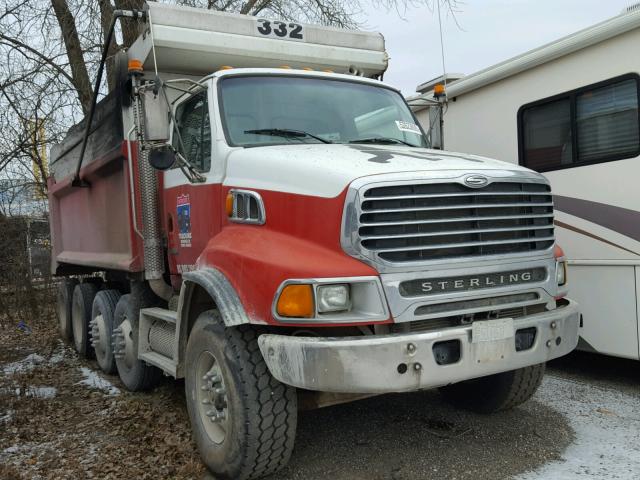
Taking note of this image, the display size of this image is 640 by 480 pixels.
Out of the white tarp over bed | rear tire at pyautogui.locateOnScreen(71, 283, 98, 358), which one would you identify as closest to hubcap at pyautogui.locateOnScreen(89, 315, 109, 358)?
rear tire at pyautogui.locateOnScreen(71, 283, 98, 358)

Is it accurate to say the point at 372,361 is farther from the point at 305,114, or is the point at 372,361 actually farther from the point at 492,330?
the point at 305,114

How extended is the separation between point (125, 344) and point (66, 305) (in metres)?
3.35

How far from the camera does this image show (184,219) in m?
4.70

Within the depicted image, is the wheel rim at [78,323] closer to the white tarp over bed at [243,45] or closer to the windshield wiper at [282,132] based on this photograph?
the white tarp over bed at [243,45]

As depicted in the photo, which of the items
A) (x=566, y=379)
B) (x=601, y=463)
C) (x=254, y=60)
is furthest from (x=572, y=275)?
(x=254, y=60)

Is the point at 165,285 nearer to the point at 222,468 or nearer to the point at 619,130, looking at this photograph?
the point at 222,468

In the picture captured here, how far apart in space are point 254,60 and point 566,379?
4.14m

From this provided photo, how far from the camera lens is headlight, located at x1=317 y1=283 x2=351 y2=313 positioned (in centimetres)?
321

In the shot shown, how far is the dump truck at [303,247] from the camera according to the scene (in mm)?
3244

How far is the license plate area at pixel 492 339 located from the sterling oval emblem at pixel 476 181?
777mm

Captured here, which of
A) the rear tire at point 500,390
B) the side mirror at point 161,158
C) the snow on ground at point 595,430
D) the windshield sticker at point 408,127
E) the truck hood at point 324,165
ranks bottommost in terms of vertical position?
the snow on ground at point 595,430

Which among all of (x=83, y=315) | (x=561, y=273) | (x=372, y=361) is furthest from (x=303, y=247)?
(x=83, y=315)

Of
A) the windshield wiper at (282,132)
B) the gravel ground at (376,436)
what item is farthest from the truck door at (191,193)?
the gravel ground at (376,436)

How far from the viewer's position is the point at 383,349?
10.3 feet
